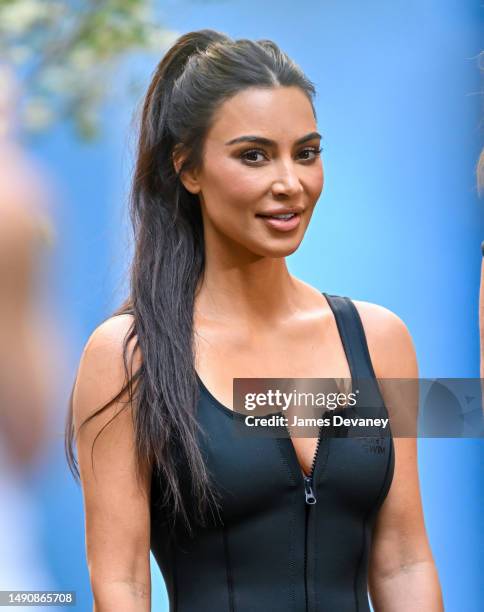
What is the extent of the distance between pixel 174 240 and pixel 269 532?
0.61 meters

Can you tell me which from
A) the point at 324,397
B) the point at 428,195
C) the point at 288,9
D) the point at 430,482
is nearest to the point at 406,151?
the point at 428,195

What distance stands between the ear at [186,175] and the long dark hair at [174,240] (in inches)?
0.4

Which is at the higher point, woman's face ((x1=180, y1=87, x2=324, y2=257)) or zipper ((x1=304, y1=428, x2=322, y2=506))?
woman's face ((x1=180, y1=87, x2=324, y2=257))

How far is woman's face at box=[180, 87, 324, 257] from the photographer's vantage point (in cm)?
237

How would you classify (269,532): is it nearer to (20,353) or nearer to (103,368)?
(103,368)

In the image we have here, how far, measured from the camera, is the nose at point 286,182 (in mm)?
2354

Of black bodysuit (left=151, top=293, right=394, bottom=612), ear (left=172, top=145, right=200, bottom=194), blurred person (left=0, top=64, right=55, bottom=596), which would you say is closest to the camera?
black bodysuit (left=151, top=293, right=394, bottom=612)

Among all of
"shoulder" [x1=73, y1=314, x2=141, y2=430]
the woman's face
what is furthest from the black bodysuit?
the woman's face

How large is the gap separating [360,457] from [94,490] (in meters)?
0.50

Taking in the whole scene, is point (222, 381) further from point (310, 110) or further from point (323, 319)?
point (310, 110)

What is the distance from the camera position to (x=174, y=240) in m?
2.53

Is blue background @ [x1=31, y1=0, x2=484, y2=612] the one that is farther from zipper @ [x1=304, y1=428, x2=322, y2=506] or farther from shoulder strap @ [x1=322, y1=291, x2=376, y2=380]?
zipper @ [x1=304, y1=428, x2=322, y2=506]

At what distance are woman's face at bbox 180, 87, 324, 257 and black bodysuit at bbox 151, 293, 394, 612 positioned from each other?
309 mm

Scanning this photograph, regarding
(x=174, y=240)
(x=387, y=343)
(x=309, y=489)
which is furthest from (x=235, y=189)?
(x=309, y=489)
